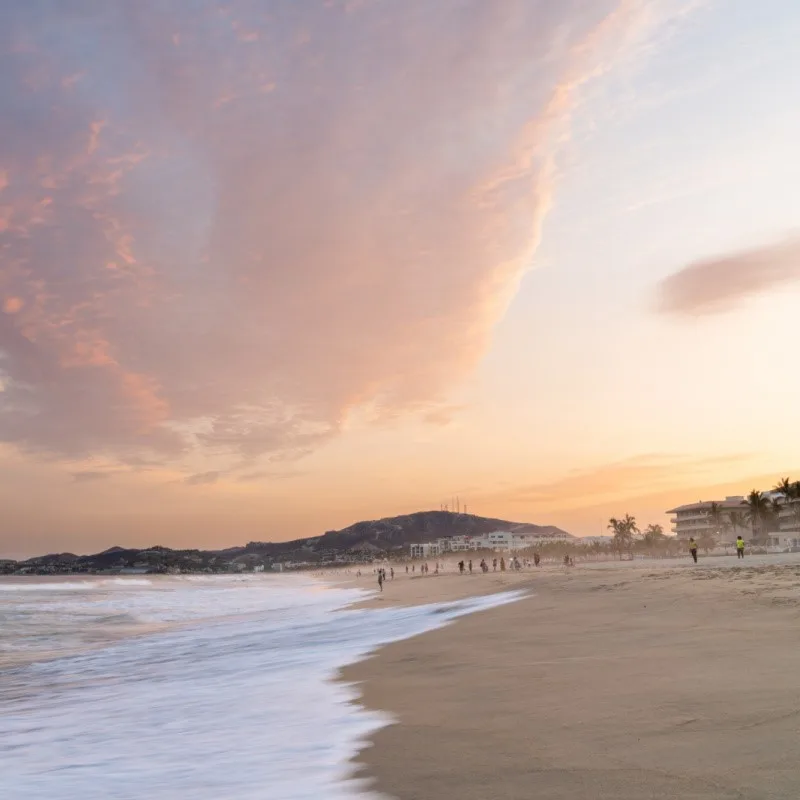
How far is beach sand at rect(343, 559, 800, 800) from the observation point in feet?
18.4

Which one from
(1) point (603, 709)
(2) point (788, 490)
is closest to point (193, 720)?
(1) point (603, 709)

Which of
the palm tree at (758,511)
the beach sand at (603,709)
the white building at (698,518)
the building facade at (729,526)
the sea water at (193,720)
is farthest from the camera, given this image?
the white building at (698,518)

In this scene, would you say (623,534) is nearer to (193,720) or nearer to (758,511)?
(758,511)

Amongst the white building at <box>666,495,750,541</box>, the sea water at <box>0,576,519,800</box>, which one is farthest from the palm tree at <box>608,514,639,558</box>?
the sea water at <box>0,576,519,800</box>

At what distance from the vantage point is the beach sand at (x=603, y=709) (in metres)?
5.60

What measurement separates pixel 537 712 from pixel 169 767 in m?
4.47

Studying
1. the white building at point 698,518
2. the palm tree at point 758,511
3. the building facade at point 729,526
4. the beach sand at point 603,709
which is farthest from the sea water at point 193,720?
the white building at point 698,518

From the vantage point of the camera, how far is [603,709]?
25.4ft

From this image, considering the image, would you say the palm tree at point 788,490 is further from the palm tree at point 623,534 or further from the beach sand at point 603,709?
the beach sand at point 603,709

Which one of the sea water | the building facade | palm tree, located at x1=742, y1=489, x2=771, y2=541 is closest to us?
the sea water

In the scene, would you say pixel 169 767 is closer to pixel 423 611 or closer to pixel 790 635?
pixel 790 635

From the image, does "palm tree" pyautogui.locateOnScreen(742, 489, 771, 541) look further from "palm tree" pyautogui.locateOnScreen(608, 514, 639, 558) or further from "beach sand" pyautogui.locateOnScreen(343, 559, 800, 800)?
"beach sand" pyautogui.locateOnScreen(343, 559, 800, 800)

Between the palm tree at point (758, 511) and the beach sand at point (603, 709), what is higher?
the palm tree at point (758, 511)

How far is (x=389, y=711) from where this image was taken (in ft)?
30.8
